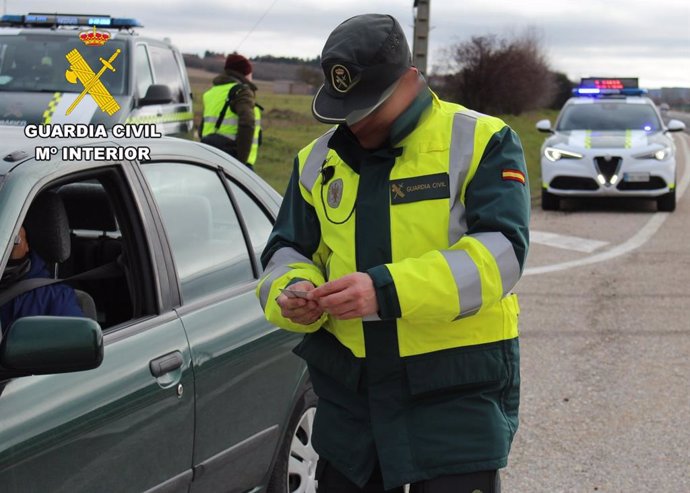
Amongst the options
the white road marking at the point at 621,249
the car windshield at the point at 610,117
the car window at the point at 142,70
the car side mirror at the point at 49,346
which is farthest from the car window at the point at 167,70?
the car side mirror at the point at 49,346

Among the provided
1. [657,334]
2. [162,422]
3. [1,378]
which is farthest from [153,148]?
[657,334]

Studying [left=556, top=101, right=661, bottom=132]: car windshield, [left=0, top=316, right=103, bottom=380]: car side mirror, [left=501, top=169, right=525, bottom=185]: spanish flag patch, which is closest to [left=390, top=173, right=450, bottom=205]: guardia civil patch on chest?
[left=501, top=169, right=525, bottom=185]: spanish flag patch

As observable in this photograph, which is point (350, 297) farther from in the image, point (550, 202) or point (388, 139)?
point (550, 202)

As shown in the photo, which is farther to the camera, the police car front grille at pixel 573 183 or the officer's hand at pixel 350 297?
the police car front grille at pixel 573 183

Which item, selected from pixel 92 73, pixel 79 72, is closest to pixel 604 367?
pixel 92 73

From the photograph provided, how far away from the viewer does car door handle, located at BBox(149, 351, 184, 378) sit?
3.24 metres

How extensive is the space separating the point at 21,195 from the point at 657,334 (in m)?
5.98

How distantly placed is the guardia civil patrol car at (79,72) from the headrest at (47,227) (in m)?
7.09

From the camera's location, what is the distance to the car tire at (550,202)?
52.5ft

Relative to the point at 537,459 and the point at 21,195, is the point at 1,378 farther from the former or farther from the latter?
the point at 537,459

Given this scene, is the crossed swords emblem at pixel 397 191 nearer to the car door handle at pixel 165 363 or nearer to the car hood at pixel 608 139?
the car door handle at pixel 165 363

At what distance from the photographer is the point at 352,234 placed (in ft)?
8.91

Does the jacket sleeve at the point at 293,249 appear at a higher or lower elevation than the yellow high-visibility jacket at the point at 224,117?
higher

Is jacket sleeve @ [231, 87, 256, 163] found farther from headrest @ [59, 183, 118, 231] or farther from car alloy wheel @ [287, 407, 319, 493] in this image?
car alloy wheel @ [287, 407, 319, 493]
